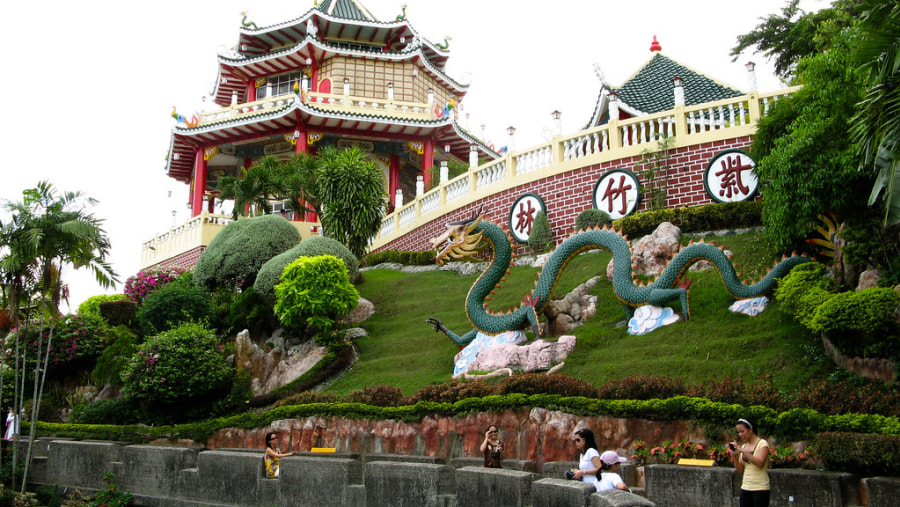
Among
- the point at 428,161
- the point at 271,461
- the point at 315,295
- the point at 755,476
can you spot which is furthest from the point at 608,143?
the point at 755,476

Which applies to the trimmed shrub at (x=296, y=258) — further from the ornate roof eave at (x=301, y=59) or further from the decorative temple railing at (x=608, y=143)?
the ornate roof eave at (x=301, y=59)

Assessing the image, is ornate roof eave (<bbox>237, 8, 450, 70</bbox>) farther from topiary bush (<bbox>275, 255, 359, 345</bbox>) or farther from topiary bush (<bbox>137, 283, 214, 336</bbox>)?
topiary bush (<bbox>275, 255, 359, 345</bbox>)

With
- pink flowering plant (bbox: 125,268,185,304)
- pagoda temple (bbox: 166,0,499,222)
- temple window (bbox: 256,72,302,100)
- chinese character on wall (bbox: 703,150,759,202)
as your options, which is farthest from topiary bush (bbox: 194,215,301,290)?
temple window (bbox: 256,72,302,100)

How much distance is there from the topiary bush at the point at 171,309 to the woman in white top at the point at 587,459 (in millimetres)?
13213

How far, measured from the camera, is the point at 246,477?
9805mm

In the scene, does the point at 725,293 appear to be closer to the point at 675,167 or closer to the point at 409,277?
the point at 675,167

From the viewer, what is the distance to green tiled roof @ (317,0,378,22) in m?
34.8

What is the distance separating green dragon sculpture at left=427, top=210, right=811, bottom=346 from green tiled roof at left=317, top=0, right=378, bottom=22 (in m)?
23.1

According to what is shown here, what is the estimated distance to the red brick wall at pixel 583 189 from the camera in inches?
700

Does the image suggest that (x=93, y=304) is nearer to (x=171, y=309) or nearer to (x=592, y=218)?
(x=171, y=309)

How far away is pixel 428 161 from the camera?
3195 cm

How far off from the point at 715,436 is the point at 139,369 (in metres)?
11.3

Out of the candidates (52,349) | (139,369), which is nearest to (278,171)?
(52,349)

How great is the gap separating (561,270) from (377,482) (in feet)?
21.0
